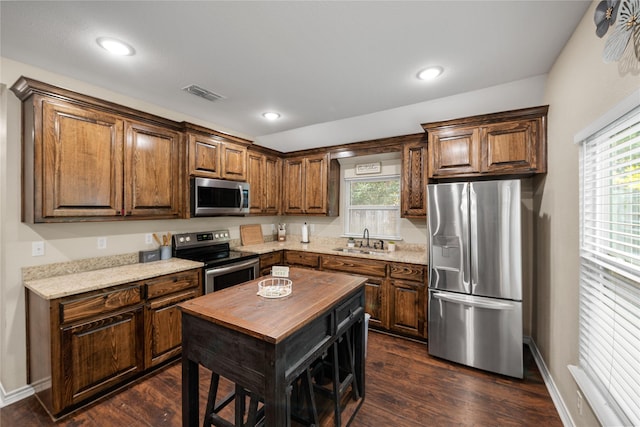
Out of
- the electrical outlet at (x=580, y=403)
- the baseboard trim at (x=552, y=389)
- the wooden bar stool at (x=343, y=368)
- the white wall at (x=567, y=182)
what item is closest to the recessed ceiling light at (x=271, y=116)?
the wooden bar stool at (x=343, y=368)

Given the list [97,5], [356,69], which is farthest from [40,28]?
[356,69]

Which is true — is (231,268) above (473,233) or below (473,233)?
below

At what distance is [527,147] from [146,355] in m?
4.02

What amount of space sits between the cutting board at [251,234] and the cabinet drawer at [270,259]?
0.56 m

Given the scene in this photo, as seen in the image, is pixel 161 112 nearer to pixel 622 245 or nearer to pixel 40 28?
pixel 40 28

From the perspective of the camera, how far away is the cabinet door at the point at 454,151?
9.12ft

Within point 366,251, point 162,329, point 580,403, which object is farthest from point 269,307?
point 366,251

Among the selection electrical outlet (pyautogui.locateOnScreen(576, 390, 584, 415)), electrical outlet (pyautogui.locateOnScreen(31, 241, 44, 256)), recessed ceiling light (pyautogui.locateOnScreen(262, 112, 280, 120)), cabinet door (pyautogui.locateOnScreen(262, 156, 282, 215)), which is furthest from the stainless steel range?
electrical outlet (pyautogui.locateOnScreen(576, 390, 584, 415))

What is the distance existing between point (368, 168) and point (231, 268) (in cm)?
243

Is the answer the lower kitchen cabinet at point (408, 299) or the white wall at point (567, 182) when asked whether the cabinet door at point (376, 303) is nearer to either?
the lower kitchen cabinet at point (408, 299)

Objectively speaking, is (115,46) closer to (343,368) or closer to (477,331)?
(343,368)

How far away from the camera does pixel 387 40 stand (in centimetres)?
184

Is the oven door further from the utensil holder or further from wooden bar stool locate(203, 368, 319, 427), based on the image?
wooden bar stool locate(203, 368, 319, 427)

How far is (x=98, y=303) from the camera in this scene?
2.06 m
